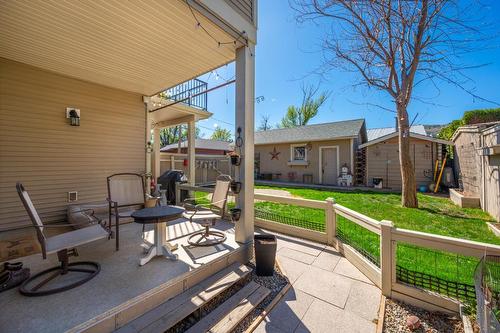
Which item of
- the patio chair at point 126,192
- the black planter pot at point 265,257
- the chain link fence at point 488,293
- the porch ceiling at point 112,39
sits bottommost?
the black planter pot at point 265,257

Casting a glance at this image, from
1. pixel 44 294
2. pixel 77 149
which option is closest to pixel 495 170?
pixel 44 294

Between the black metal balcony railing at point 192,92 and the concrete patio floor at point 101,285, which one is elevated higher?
the black metal balcony railing at point 192,92

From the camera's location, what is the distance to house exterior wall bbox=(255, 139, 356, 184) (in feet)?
37.4

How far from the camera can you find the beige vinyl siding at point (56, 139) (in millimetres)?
3689

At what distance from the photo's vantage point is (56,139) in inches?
163

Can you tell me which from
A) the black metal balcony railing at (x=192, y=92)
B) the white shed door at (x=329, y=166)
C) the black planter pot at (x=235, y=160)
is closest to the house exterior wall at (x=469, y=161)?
the white shed door at (x=329, y=166)

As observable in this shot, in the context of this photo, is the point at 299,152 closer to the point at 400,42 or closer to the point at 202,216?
the point at 400,42

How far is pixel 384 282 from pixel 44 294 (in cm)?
348

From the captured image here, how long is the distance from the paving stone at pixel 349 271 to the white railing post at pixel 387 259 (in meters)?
0.29

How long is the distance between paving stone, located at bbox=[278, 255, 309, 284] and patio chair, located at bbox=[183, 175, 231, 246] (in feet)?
3.20

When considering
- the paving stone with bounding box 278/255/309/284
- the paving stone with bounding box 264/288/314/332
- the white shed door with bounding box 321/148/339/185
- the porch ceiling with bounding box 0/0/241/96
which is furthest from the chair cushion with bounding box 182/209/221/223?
the white shed door with bounding box 321/148/339/185

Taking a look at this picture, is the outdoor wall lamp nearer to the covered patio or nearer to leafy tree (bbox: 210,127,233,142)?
the covered patio

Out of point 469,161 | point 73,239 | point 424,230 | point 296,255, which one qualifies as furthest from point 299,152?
point 73,239

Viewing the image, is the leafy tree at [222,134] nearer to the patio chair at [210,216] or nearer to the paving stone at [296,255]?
the patio chair at [210,216]
